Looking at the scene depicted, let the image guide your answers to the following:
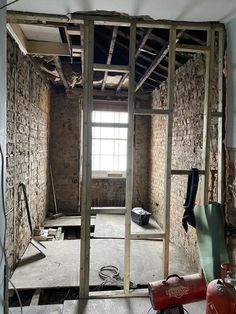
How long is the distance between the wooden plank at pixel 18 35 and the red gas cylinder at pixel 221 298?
3.43 m

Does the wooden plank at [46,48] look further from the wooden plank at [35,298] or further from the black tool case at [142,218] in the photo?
the black tool case at [142,218]

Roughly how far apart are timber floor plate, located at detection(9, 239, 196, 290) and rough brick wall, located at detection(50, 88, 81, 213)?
2.47 m

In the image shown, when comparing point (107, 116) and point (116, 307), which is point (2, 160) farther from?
point (107, 116)

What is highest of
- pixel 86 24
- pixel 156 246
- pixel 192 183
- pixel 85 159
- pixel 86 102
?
pixel 86 24

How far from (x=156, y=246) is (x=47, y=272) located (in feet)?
6.63

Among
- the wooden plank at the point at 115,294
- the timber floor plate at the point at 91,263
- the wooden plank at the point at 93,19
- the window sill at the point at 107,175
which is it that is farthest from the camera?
the window sill at the point at 107,175

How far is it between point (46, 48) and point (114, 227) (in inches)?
150

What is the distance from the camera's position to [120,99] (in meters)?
7.73

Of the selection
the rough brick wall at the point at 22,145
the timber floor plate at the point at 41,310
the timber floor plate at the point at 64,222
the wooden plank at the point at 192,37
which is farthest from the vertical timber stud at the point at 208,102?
the timber floor plate at the point at 64,222

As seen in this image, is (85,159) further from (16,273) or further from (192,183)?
(16,273)

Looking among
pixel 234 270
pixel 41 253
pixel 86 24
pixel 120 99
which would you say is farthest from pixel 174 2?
pixel 120 99

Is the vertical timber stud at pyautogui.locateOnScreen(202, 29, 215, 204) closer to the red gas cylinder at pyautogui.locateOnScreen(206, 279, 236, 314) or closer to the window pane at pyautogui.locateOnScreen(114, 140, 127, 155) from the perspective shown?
the red gas cylinder at pyautogui.locateOnScreen(206, 279, 236, 314)

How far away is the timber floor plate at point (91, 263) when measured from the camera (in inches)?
141

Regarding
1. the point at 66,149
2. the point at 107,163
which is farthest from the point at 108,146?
the point at 66,149
